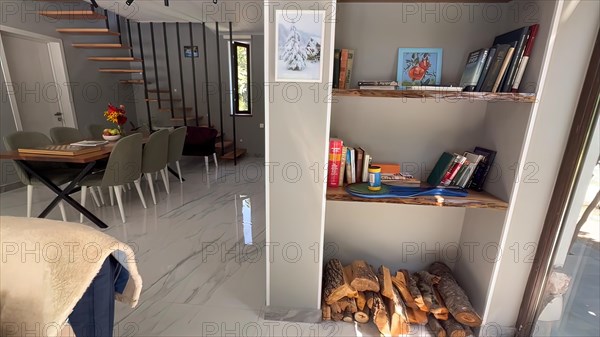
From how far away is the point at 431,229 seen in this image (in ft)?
6.19

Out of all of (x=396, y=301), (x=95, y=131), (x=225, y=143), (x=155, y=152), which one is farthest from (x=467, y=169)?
(x=225, y=143)

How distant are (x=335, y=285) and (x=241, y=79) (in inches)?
219

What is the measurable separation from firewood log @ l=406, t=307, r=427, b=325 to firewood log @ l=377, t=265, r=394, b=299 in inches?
6.2

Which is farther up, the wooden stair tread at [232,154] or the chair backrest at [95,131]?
the chair backrest at [95,131]

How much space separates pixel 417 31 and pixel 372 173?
86cm

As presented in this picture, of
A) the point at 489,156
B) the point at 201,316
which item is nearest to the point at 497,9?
the point at 489,156

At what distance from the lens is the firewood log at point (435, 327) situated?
1.57 m

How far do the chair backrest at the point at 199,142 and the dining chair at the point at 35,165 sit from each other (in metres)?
2.07

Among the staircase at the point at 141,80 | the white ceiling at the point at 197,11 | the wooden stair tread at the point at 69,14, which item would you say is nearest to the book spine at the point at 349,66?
the white ceiling at the point at 197,11

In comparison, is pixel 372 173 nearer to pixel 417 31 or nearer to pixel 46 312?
pixel 417 31

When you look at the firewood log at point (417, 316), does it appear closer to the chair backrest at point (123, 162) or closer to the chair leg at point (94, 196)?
the chair backrest at point (123, 162)

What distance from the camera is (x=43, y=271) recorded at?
2.75ft

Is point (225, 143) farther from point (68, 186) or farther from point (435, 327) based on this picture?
point (435, 327)

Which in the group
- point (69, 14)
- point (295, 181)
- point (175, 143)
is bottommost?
point (175, 143)
